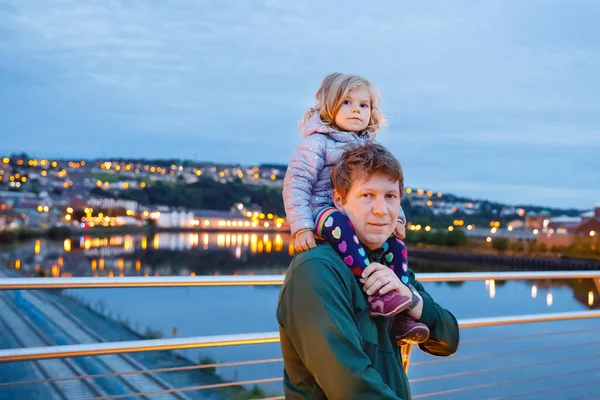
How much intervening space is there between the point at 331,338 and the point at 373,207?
0.86 ft

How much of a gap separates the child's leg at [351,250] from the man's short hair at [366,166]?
2.0 inches

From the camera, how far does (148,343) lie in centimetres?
181

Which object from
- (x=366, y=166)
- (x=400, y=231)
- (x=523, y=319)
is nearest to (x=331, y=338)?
(x=366, y=166)

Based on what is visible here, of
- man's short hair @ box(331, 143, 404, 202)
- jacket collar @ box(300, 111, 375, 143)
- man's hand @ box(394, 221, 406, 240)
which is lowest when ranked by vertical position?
man's hand @ box(394, 221, 406, 240)

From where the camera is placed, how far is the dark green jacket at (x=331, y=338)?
0.94 m

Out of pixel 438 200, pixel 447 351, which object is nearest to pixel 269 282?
pixel 447 351

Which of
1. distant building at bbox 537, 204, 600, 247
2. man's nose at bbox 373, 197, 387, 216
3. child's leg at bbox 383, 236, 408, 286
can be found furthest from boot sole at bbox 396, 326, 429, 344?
distant building at bbox 537, 204, 600, 247

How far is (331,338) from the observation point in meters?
0.94

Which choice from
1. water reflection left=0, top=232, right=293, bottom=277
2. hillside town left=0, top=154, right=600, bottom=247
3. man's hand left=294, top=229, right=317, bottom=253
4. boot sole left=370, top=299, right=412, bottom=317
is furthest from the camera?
hillside town left=0, top=154, right=600, bottom=247

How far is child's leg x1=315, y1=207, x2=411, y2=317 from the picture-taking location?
1058 mm

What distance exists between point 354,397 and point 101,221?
38.6m

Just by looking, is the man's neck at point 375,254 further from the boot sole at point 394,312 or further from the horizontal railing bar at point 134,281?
the horizontal railing bar at point 134,281

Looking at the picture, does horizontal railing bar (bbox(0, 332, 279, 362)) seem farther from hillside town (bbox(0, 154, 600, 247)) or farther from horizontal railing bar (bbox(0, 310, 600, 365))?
hillside town (bbox(0, 154, 600, 247))

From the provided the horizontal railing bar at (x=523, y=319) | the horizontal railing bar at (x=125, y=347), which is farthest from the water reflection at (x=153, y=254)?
the horizontal railing bar at (x=125, y=347)
